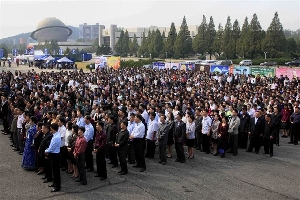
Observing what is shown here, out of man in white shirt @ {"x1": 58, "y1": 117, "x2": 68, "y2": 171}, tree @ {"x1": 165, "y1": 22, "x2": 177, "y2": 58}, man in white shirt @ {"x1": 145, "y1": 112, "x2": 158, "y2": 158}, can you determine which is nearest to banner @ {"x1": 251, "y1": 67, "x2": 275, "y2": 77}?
man in white shirt @ {"x1": 145, "y1": 112, "x2": 158, "y2": 158}

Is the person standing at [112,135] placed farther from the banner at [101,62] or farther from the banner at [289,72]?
the banner at [101,62]

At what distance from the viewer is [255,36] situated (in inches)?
1937

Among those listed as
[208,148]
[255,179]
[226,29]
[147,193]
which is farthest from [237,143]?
[226,29]

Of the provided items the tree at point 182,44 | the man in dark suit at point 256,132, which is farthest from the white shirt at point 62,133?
the tree at point 182,44

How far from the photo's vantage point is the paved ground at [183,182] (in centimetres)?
712

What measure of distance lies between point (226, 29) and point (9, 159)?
160 feet

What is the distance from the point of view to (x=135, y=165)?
9.05 metres

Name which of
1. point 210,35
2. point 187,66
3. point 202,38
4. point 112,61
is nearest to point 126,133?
point 187,66

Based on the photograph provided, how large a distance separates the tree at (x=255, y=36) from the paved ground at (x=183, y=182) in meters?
42.1

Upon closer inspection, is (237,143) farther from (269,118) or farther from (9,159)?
(9,159)

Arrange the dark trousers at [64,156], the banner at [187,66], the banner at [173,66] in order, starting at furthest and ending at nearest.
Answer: the banner at [173,66]
the banner at [187,66]
the dark trousers at [64,156]

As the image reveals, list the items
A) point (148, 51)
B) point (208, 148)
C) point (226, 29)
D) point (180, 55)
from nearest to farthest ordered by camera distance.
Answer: point (208, 148)
point (226, 29)
point (180, 55)
point (148, 51)

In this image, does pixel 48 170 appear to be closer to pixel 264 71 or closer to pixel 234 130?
pixel 234 130

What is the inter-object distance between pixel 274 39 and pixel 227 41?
25.6 ft
